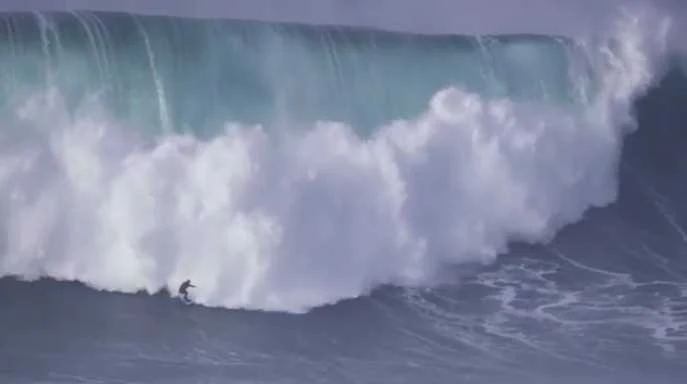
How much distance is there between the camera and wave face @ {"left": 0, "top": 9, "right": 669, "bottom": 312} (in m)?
3.42

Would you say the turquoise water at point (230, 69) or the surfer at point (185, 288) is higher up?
the turquoise water at point (230, 69)

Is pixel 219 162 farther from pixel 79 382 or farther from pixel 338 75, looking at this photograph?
pixel 79 382

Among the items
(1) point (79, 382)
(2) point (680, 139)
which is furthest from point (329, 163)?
(2) point (680, 139)

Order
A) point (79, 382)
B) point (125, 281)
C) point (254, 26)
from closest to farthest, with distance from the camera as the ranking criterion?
point (79, 382)
point (125, 281)
point (254, 26)

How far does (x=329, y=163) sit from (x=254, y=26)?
556 mm

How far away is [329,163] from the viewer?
3.60 m

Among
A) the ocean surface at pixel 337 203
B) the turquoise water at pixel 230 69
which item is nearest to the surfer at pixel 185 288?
the ocean surface at pixel 337 203

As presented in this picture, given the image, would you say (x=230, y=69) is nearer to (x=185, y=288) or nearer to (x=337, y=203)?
(x=337, y=203)

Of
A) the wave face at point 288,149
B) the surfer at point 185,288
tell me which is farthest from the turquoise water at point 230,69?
the surfer at point 185,288

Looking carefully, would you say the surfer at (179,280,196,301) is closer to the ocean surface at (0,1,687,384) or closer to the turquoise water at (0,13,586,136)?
the ocean surface at (0,1,687,384)

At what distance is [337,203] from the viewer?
11.8 ft

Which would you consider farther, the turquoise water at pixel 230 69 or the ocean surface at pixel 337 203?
the turquoise water at pixel 230 69

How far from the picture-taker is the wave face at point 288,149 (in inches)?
135

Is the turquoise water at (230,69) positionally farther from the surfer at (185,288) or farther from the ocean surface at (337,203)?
the surfer at (185,288)
